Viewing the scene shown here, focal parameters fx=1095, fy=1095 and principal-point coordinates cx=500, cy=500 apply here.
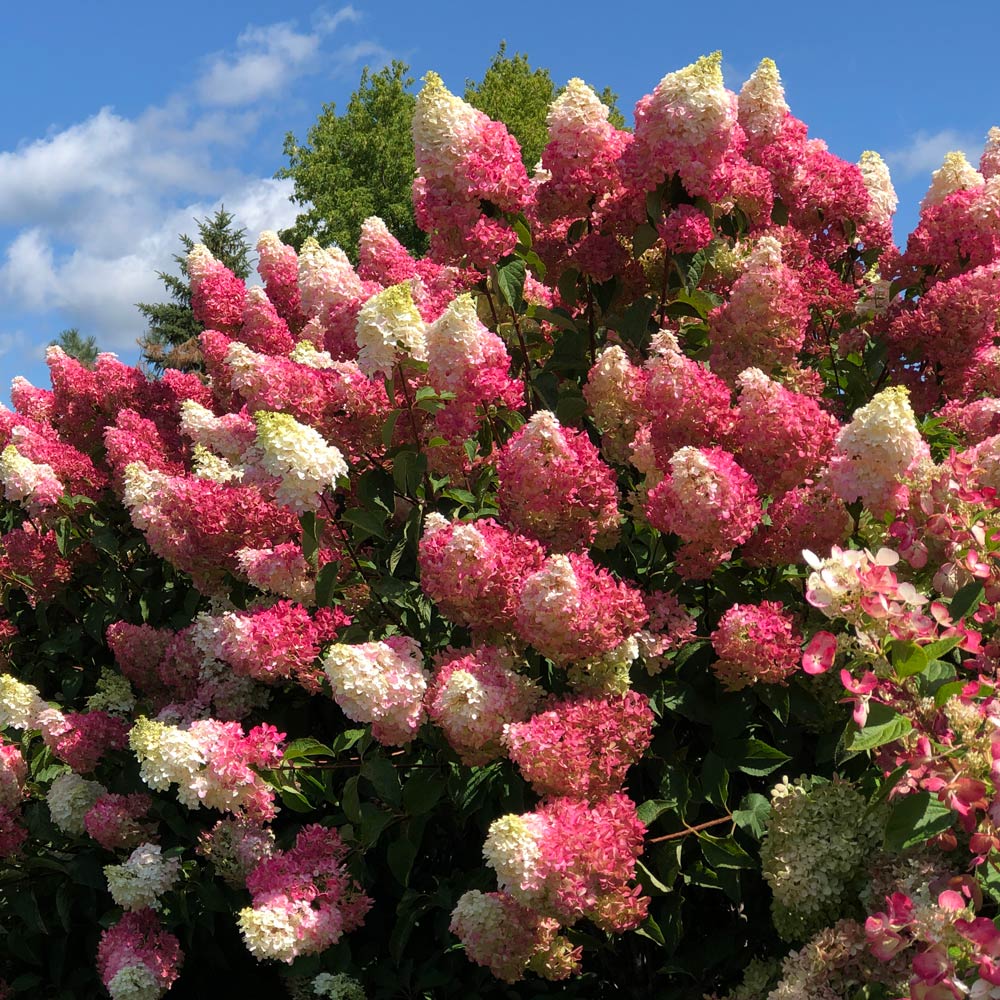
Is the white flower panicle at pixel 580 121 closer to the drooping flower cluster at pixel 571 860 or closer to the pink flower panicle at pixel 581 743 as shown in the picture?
the pink flower panicle at pixel 581 743

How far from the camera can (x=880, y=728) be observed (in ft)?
6.78

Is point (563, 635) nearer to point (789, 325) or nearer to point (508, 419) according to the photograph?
point (508, 419)

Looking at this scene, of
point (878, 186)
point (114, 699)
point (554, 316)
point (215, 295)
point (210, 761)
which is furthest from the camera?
point (215, 295)

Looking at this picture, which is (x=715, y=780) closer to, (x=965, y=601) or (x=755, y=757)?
(x=755, y=757)

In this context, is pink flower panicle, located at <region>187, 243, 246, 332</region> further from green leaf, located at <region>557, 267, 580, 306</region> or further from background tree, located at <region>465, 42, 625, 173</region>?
background tree, located at <region>465, 42, 625, 173</region>

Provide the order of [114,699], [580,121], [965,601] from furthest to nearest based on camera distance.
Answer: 1. [114,699]
2. [580,121]
3. [965,601]

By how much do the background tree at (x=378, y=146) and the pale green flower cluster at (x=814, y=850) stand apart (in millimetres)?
26039

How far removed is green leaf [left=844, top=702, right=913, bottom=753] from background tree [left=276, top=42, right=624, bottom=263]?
26.4m

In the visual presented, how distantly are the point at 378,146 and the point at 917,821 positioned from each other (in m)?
30.1

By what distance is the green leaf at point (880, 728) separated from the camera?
2045 millimetres

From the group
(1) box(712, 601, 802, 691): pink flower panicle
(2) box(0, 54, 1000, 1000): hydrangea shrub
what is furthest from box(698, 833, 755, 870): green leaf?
(1) box(712, 601, 802, 691): pink flower panicle

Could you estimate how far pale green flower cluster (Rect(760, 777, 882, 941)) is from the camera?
246 cm

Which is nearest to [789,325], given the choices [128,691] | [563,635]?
[563,635]

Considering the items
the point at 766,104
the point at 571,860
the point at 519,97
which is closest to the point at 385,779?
the point at 571,860
